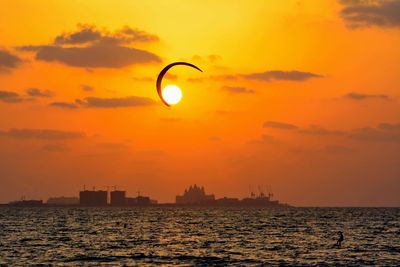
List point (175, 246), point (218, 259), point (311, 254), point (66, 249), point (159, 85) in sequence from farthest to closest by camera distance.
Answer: point (175, 246), point (66, 249), point (311, 254), point (218, 259), point (159, 85)

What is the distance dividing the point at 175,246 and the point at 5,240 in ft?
85.0

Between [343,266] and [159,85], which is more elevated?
[159,85]

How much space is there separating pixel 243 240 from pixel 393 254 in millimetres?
25444

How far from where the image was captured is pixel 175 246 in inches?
3410

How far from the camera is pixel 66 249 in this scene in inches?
3199

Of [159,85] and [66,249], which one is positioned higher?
[159,85]

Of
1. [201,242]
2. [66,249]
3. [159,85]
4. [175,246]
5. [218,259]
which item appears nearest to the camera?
[159,85]

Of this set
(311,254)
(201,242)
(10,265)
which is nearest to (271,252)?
(311,254)

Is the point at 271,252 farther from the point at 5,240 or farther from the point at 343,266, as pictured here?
the point at 5,240

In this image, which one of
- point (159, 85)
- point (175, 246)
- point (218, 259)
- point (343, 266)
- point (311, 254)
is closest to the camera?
point (159, 85)

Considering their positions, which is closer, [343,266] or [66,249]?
[343,266]

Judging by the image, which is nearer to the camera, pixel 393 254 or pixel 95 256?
pixel 95 256

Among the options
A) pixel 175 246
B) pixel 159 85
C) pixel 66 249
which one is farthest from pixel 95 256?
pixel 159 85

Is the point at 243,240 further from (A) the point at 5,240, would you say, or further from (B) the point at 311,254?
(A) the point at 5,240
